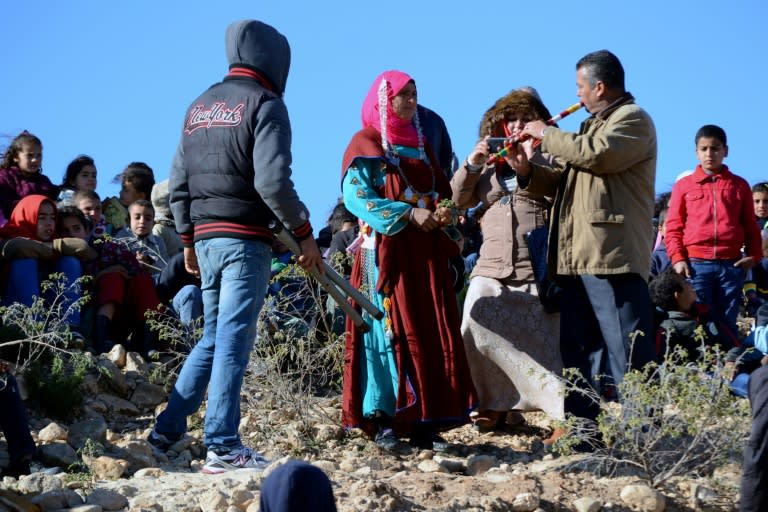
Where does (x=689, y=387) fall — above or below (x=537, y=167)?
below

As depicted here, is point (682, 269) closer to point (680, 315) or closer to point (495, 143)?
point (680, 315)

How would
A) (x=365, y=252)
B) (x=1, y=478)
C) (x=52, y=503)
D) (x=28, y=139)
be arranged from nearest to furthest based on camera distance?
(x=52, y=503), (x=1, y=478), (x=365, y=252), (x=28, y=139)

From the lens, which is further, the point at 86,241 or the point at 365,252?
the point at 86,241

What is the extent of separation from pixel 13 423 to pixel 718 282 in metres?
5.74

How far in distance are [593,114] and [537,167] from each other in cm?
45

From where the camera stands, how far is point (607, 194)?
19.9 feet

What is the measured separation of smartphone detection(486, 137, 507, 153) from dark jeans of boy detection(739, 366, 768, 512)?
250 cm

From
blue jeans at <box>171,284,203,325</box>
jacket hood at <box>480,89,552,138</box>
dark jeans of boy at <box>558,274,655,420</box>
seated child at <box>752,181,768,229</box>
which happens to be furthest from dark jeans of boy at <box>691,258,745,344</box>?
blue jeans at <box>171,284,203,325</box>

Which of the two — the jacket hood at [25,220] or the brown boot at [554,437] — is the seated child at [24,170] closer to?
the jacket hood at [25,220]

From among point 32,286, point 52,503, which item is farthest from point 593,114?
point 32,286

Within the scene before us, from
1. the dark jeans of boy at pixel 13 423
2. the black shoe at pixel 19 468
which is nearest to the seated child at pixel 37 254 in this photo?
the dark jeans of boy at pixel 13 423

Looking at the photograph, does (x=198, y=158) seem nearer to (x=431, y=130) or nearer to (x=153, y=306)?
(x=431, y=130)

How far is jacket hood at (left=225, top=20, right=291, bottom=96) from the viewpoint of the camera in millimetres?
5977

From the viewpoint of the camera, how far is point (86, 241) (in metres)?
8.57
